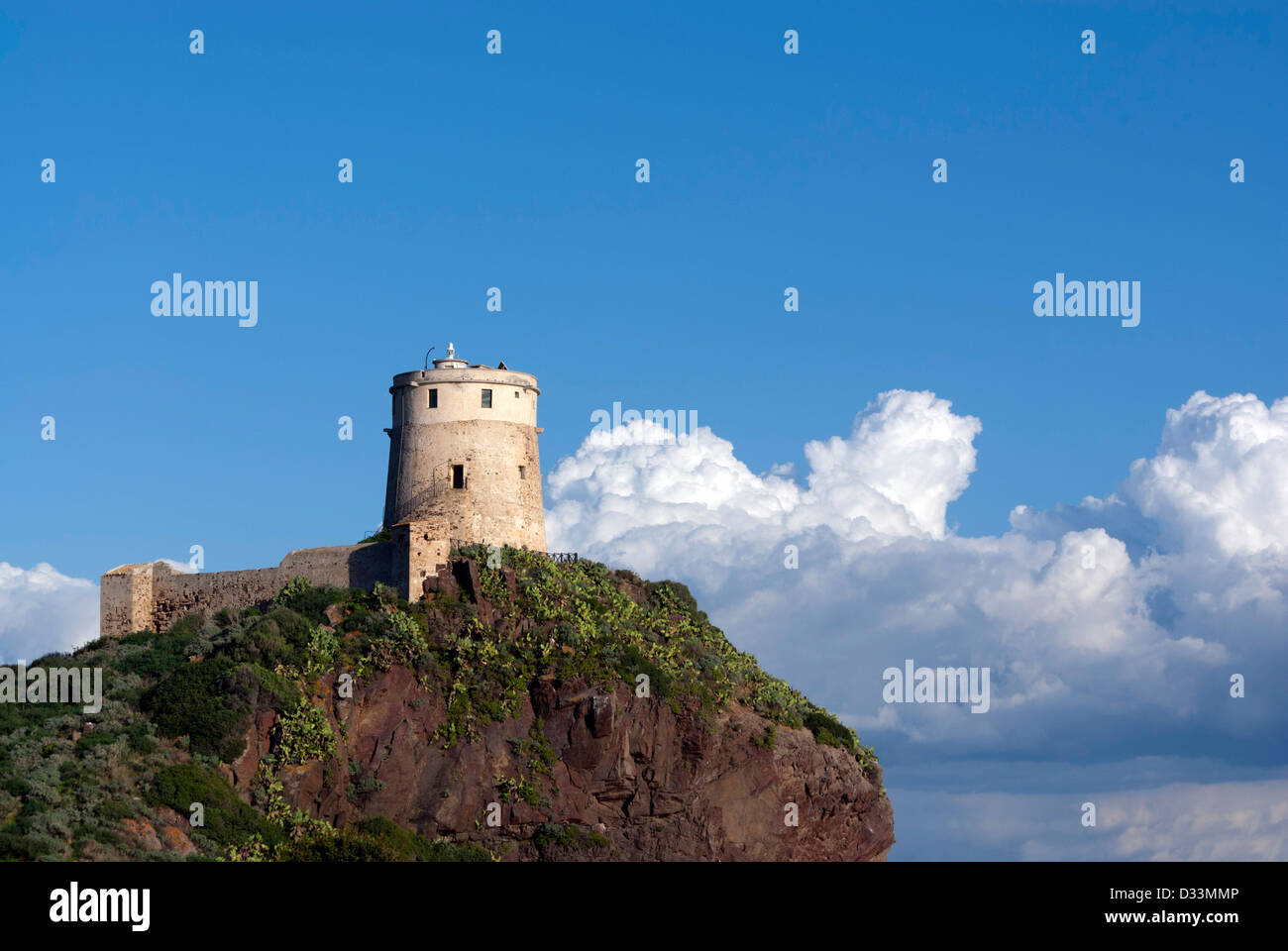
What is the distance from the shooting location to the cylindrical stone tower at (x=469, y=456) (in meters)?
79.3

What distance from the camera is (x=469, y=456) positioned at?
79875mm

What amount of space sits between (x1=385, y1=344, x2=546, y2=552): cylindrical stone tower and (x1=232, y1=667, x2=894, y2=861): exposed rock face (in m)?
9.47

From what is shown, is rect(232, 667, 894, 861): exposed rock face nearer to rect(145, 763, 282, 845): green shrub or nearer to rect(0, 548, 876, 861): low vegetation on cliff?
rect(0, 548, 876, 861): low vegetation on cliff

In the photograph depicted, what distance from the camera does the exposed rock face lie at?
69.7 meters

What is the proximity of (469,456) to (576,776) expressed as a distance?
50.9ft

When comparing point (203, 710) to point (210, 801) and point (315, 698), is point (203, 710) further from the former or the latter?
point (210, 801)

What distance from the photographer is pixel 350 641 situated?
7238 cm


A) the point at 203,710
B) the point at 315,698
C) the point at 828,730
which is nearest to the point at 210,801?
the point at 203,710

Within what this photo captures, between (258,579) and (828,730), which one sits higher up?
(258,579)

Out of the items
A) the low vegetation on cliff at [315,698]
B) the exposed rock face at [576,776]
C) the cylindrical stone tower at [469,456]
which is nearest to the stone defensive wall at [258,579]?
the low vegetation on cliff at [315,698]

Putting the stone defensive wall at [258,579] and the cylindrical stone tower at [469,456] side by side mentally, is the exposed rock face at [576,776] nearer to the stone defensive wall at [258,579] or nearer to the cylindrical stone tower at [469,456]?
the stone defensive wall at [258,579]

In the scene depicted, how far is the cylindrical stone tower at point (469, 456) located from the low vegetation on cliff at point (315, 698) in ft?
8.73
